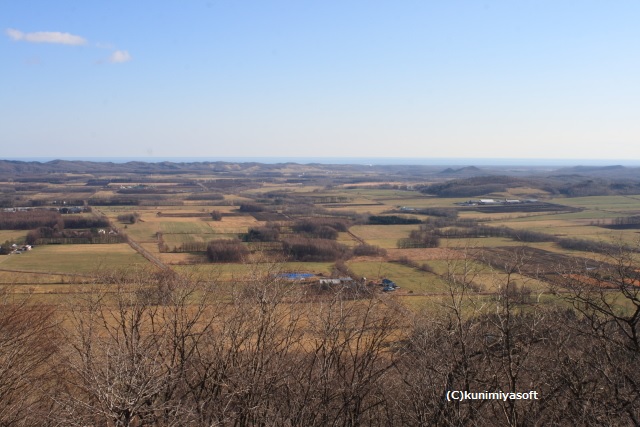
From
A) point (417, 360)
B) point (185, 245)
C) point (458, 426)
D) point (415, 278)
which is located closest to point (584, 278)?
point (417, 360)

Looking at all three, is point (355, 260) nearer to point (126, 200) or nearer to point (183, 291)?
point (183, 291)

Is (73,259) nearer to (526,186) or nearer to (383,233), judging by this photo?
(383,233)

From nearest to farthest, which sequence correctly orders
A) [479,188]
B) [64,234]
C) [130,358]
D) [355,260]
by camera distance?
1. [130,358]
2. [355,260]
3. [64,234]
4. [479,188]

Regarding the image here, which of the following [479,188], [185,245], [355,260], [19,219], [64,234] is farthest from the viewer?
[479,188]

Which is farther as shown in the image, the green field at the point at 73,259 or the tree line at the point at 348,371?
the green field at the point at 73,259

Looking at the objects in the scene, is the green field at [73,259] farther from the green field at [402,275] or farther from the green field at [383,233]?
the green field at [383,233]

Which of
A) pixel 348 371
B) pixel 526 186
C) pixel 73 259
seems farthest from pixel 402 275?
pixel 526 186

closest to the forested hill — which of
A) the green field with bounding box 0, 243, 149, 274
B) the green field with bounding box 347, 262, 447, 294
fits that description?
the green field with bounding box 347, 262, 447, 294

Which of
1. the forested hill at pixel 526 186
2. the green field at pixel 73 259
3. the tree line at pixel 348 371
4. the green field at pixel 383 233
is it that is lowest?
the green field at pixel 383 233

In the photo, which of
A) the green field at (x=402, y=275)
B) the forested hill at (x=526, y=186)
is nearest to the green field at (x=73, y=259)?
the green field at (x=402, y=275)

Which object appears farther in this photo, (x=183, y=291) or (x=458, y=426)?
(x=183, y=291)

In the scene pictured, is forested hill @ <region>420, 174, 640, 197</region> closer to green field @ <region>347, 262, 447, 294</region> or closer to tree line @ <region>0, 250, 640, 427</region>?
green field @ <region>347, 262, 447, 294</region>
